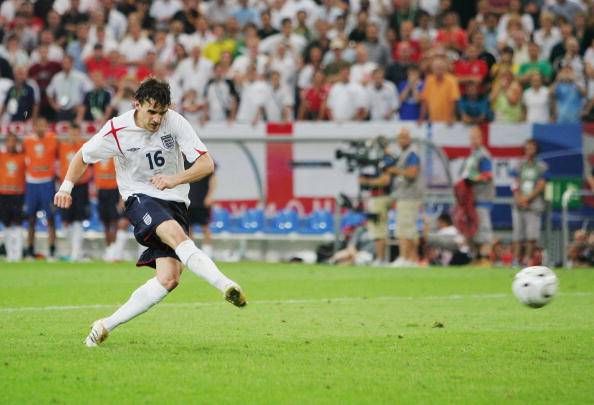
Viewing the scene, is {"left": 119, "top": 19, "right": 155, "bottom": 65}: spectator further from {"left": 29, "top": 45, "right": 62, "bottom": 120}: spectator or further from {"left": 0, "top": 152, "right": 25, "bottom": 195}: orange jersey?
{"left": 0, "top": 152, "right": 25, "bottom": 195}: orange jersey

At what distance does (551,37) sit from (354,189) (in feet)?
15.7

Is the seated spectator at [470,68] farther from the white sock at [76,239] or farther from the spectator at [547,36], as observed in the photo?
the white sock at [76,239]

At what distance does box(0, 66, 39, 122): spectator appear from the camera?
25578 millimetres

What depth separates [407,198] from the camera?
22.7m

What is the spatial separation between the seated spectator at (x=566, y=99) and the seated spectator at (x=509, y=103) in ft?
1.93

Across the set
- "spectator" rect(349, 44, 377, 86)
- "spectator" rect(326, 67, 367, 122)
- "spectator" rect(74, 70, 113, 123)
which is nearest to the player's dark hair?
"spectator" rect(326, 67, 367, 122)

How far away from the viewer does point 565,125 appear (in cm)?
2286

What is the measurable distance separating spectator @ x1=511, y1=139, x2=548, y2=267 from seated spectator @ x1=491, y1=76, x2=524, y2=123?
124cm

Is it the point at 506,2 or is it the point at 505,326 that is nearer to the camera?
the point at 505,326

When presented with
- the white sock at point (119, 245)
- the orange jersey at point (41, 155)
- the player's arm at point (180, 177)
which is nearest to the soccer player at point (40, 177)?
the orange jersey at point (41, 155)

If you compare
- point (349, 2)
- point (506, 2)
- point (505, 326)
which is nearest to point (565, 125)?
point (506, 2)

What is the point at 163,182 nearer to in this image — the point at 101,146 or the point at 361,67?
the point at 101,146

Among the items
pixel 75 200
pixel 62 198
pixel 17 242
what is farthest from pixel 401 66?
pixel 62 198

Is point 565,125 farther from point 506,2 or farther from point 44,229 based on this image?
point 44,229
